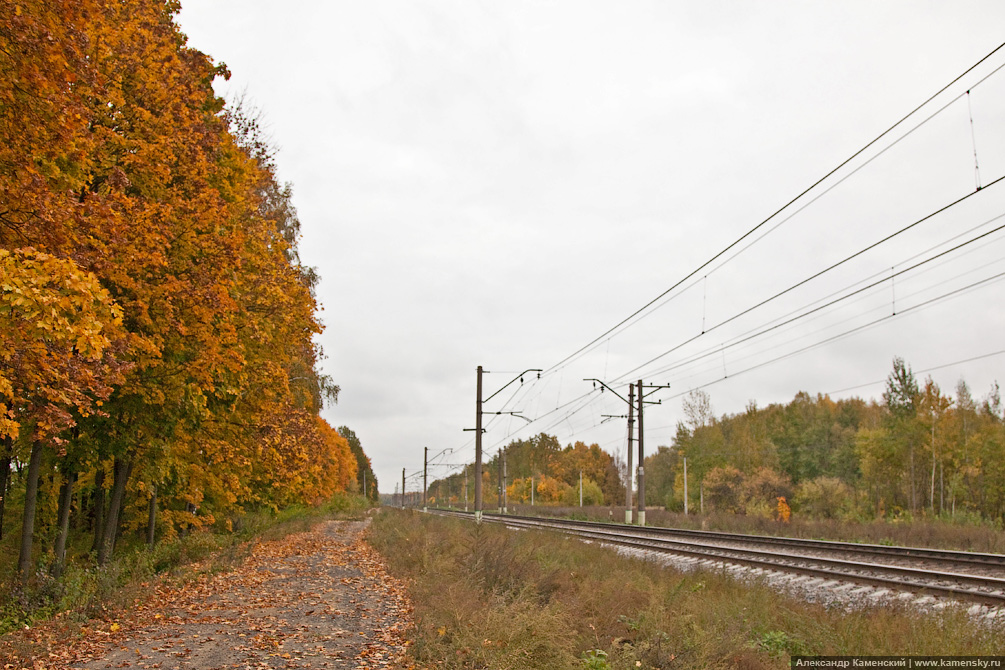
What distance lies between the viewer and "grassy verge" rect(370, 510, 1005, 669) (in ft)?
24.3

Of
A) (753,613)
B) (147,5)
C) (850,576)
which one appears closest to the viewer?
(753,613)

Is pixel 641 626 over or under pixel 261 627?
over

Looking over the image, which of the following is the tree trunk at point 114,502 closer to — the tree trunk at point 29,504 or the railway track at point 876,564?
the tree trunk at point 29,504

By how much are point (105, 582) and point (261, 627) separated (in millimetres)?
3524

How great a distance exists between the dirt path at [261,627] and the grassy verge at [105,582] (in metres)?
0.46

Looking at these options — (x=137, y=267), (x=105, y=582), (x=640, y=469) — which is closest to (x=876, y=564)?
(x=105, y=582)

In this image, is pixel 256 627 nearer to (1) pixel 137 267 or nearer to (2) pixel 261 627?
(2) pixel 261 627

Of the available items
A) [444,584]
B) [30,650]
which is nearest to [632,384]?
[444,584]

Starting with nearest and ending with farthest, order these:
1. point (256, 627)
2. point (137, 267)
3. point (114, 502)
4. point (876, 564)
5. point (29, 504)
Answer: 1. point (256, 627)
2. point (137, 267)
3. point (29, 504)
4. point (114, 502)
5. point (876, 564)

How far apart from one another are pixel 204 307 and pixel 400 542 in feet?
44.0

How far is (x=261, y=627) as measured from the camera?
33.2ft

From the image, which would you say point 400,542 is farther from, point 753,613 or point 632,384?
point 632,384

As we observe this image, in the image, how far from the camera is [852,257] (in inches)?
514

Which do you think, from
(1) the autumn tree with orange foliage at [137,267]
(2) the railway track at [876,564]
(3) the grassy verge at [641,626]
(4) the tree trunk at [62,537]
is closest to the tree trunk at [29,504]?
(1) the autumn tree with orange foliage at [137,267]
